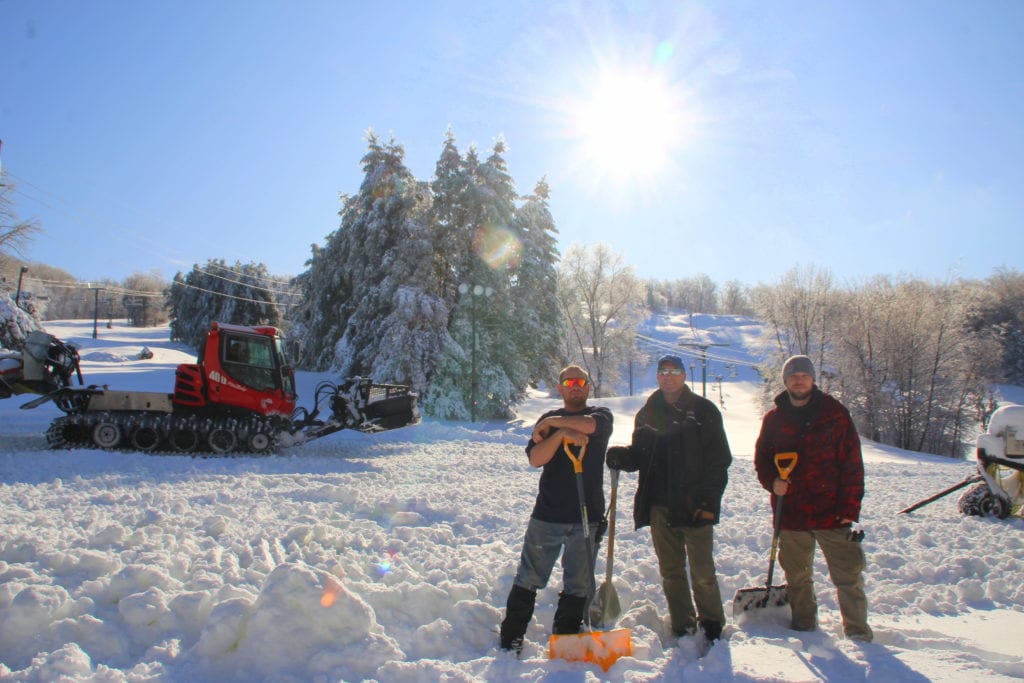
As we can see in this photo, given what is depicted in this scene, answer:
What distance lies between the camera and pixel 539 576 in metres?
3.97

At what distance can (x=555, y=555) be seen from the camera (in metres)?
4.04

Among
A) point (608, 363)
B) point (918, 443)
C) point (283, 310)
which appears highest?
point (283, 310)

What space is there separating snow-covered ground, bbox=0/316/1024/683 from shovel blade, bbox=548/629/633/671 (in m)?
0.10

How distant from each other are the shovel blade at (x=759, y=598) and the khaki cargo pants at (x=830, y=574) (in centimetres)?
19

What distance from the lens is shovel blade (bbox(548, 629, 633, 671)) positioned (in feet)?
11.8

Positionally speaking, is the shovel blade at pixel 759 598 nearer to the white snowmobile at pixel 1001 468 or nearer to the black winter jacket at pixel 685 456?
the black winter jacket at pixel 685 456

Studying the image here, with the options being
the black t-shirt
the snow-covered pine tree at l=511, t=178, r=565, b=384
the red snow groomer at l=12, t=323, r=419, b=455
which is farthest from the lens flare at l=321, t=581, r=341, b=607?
the snow-covered pine tree at l=511, t=178, r=565, b=384

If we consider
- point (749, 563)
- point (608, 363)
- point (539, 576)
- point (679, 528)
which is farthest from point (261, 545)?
point (608, 363)

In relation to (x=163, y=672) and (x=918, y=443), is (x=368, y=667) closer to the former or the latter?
(x=163, y=672)

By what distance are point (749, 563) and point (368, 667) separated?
12.3 feet

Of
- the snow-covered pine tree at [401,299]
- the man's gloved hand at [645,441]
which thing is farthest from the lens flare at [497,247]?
the man's gloved hand at [645,441]

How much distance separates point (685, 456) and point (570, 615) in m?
1.24

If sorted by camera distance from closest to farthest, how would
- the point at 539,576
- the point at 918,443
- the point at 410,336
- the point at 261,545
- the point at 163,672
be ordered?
the point at 163,672, the point at 539,576, the point at 261,545, the point at 410,336, the point at 918,443

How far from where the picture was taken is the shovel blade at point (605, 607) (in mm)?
4289
